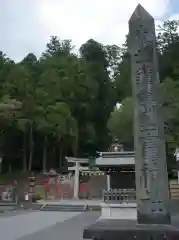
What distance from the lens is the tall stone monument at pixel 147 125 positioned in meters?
4.17

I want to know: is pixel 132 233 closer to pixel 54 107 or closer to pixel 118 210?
pixel 118 210

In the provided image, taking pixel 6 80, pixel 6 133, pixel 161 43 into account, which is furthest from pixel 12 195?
pixel 161 43

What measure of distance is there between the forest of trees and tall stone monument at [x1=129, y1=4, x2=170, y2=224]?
19153mm

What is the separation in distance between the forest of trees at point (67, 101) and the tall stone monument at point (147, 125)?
19153mm

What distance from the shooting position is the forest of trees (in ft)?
98.7

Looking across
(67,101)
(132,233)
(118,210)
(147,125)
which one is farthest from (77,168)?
(132,233)

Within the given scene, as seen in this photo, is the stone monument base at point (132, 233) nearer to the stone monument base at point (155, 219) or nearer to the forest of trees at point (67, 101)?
the stone monument base at point (155, 219)

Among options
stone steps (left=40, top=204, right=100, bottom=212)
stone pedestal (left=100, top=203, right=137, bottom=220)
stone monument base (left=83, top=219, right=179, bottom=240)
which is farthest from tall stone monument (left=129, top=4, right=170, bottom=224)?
stone steps (left=40, top=204, right=100, bottom=212)

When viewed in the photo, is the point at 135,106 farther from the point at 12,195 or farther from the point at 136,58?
the point at 12,195

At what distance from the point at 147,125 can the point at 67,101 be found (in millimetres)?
31546

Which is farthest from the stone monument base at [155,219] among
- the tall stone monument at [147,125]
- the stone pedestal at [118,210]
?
the stone pedestal at [118,210]

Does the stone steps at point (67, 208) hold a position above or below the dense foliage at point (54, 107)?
below

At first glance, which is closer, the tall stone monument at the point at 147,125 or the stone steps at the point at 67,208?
the tall stone monument at the point at 147,125

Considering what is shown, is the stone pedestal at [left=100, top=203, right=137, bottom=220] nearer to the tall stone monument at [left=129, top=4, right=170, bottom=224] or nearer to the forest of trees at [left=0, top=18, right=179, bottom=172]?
the tall stone monument at [left=129, top=4, right=170, bottom=224]
